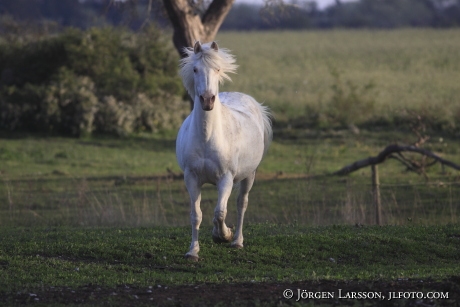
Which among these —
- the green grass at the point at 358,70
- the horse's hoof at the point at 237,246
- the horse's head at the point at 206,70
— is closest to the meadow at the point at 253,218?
the horse's hoof at the point at 237,246

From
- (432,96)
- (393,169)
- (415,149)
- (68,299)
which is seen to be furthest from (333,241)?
(432,96)

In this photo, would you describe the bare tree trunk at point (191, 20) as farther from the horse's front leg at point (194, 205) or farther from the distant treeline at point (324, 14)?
the distant treeline at point (324, 14)

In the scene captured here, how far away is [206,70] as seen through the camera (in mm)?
8680

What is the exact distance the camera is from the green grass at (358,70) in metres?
30.2

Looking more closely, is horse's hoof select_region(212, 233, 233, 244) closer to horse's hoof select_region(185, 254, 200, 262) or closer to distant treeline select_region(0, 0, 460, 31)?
horse's hoof select_region(185, 254, 200, 262)

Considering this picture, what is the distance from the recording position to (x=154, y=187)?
17797mm

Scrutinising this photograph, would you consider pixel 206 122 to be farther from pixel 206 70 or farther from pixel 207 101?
pixel 206 70

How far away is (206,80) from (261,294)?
272 cm

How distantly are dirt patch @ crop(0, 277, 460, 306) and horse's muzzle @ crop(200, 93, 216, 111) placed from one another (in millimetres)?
2105

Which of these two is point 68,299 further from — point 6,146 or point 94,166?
point 6,146

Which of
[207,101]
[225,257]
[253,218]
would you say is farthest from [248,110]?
[253,218]

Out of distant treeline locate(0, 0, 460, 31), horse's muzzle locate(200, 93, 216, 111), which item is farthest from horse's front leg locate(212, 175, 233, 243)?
distant treeline locate(0, 0, 460, 31)

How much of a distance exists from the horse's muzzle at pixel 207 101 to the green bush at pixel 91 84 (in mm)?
16622
